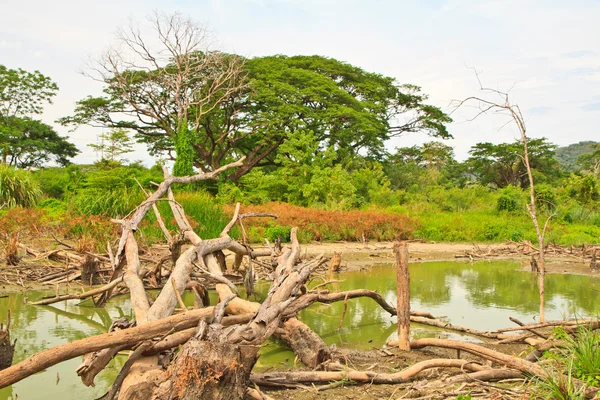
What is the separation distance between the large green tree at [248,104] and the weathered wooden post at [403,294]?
2097 cm

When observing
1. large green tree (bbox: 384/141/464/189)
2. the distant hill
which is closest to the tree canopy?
large green tree (bbox: 384/141/464/189)

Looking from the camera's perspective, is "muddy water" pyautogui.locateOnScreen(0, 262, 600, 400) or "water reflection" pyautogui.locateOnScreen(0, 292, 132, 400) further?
"muddy water" pyautogui.locateOnScreen(0, 262, 600, 400)

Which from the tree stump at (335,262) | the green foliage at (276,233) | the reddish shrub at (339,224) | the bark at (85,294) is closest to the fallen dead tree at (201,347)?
the bark at (85,294)

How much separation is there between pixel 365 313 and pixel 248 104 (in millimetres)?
22938

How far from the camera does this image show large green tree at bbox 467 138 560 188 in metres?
A: 37.8

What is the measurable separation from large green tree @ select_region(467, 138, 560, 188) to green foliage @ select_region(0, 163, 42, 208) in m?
31.2

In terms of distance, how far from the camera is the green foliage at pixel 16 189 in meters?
15.6

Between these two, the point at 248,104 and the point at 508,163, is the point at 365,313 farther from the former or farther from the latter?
the point at 508,163

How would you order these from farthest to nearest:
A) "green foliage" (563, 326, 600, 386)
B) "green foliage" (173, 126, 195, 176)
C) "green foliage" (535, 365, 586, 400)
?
1. "green foliage" (173, 126, 195, 176)
2. "green foliage" (563, 326, 600, 386)
3. "green foliage" (535, 365, 586, 400)

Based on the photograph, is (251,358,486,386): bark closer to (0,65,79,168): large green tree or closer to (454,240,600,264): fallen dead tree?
(454,240,600,264): fallen dead tree

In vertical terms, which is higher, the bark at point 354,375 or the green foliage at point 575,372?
the green foliage at point 575,372

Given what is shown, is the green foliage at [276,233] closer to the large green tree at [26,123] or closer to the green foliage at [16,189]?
the green foliage at [16,189]

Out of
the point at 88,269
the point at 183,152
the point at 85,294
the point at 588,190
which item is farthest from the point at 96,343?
the point at 588,190

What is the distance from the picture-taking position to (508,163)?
38.7 meters
